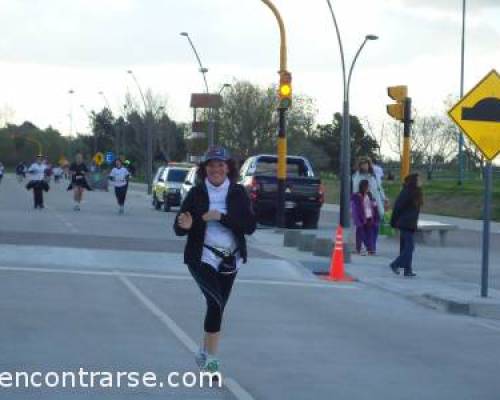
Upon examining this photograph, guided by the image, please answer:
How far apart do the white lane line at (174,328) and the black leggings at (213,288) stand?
0.47 m

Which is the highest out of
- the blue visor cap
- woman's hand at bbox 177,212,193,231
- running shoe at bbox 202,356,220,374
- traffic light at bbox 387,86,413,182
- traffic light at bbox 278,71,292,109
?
traffic light at bbox 278,71,292,109

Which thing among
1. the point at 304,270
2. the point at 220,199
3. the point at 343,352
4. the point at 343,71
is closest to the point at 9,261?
the point at 304,270

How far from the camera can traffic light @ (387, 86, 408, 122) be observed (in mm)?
25219

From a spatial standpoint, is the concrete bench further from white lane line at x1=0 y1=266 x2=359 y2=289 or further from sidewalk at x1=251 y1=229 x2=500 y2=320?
white lane line at x1=0 y1=266 x2=359 y2=289

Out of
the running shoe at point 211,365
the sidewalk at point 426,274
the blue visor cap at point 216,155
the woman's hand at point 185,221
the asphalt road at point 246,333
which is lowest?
the sidewalk at point 426,274

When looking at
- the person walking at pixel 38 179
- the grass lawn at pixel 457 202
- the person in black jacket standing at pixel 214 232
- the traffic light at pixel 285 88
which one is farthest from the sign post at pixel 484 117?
the grass lawn at pixel 457 202

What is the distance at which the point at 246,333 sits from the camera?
1223 centimetres

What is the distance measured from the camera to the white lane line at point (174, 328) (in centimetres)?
893

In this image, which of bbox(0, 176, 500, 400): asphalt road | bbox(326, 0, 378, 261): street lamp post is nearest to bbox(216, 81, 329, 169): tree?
bbox(326, 0, 378, 261): street lamp post

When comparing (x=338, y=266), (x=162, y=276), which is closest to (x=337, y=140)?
(x=338, y=266)

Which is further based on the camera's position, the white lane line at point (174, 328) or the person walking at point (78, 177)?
the person walking at point (78, 177)

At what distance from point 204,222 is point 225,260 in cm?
34

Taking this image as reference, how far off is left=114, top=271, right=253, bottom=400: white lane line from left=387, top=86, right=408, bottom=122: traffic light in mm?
9097

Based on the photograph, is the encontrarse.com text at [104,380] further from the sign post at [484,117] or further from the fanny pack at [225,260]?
the sign post at [484,117]
